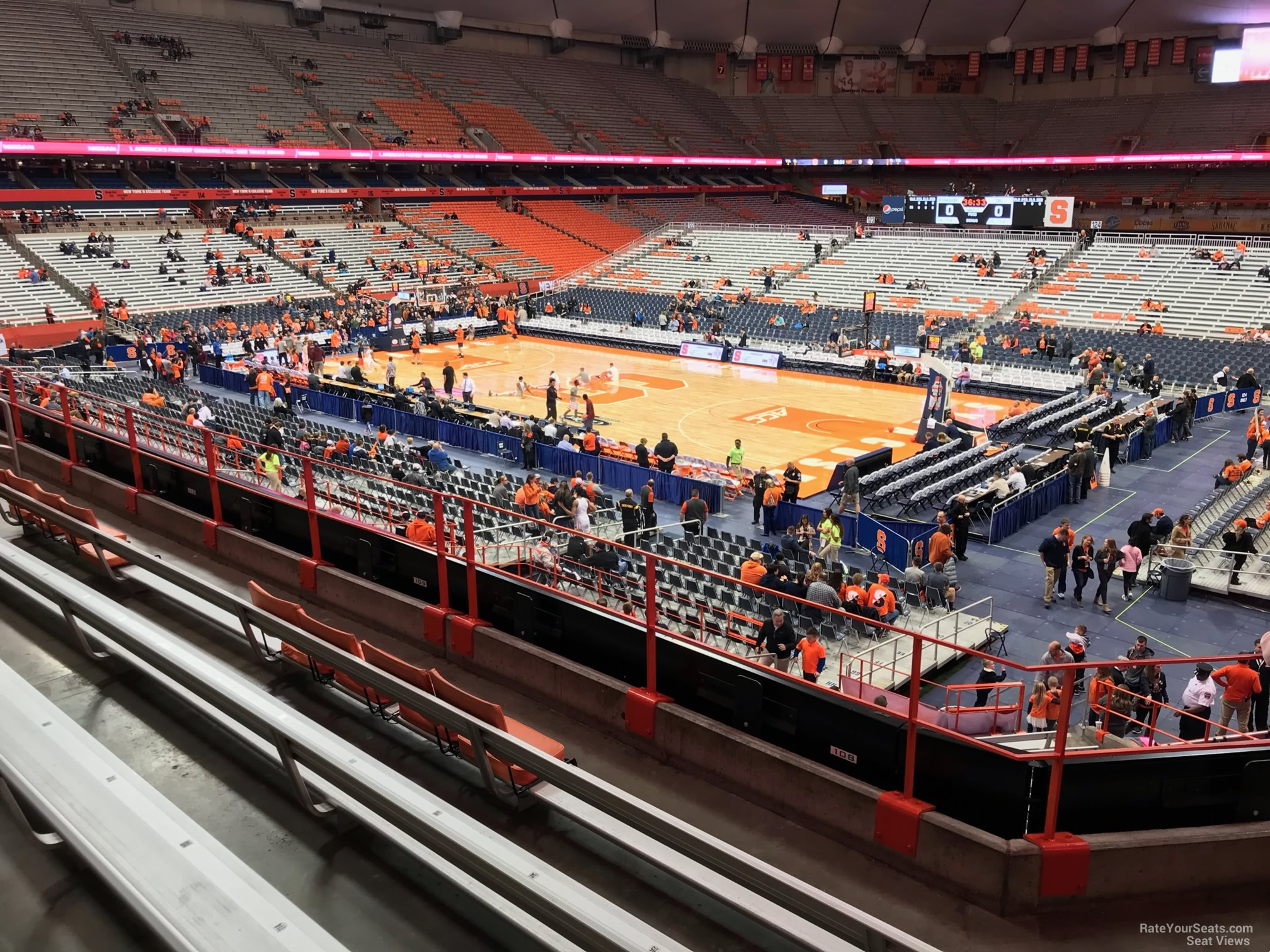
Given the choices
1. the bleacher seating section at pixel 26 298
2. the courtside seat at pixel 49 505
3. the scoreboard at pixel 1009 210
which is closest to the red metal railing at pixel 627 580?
the courtside seat at pixel 49 505

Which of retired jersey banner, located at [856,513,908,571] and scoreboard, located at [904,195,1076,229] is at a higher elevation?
scoreboard, located at [904,195,1076,229]

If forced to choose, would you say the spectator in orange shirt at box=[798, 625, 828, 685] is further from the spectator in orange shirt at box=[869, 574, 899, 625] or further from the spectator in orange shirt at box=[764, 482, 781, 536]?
the spectator in orange shirt at box=[764, 482, 781, 536]

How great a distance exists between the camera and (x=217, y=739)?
657 centimetres

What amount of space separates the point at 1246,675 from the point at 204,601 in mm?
10187

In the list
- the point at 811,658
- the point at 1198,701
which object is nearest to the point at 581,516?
the point at 811,658

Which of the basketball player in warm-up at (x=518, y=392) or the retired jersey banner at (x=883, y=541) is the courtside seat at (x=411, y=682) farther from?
the basketball player in warm-up at (x=518, y=392)

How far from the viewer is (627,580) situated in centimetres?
1091

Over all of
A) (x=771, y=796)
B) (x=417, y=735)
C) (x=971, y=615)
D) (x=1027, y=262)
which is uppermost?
(x=1027, y=262)

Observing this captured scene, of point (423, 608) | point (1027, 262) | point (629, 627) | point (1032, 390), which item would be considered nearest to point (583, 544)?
point (423, 608)

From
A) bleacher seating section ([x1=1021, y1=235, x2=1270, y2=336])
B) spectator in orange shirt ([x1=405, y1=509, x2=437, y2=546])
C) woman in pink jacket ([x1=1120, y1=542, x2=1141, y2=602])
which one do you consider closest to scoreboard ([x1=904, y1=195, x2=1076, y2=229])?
bleacher seating section ([x1=1021, y1=235, x2=1270, y2=336])

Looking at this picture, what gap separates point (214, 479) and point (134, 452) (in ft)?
7.61

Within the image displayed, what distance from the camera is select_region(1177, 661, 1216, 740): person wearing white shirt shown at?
961 cm

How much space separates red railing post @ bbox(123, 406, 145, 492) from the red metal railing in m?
0.03

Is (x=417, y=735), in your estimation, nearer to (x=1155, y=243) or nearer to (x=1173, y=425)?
(x=1173, y=425)
